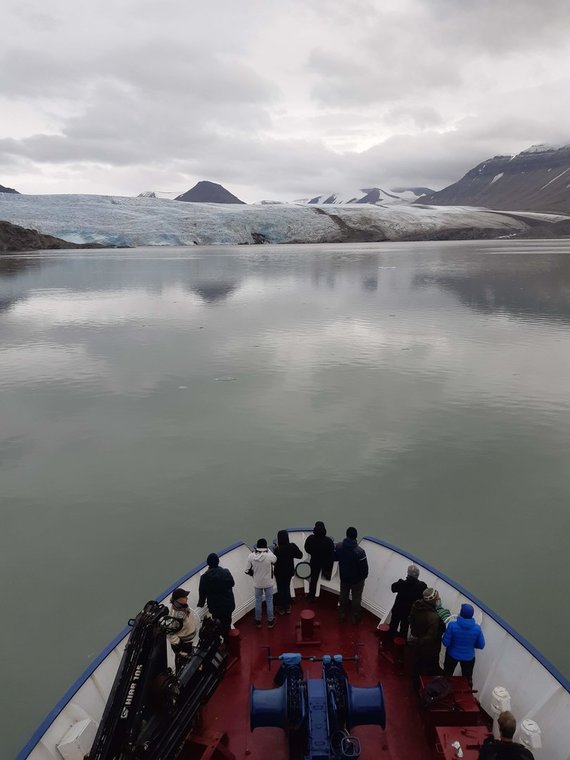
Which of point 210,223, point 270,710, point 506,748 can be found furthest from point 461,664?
point 210,223

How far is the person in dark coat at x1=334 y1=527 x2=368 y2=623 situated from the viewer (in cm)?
698

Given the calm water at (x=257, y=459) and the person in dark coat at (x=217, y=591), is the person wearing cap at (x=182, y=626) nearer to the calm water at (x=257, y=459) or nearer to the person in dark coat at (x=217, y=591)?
the person in dark coat at (x=217, y=591)

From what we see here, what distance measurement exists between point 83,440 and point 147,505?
4206 mm

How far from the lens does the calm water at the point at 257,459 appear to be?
8406mm

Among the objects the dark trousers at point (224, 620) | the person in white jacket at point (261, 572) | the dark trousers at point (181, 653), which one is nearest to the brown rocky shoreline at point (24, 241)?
the person in white jacket at point (261, 572)

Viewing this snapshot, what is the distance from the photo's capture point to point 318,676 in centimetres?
634

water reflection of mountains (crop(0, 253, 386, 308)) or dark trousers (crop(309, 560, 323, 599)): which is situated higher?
water reflection of mountains (crop(0, 253, 386, 308))

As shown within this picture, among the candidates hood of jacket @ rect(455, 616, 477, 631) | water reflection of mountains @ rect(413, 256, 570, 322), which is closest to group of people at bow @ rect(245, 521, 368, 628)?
hood of jacket @ rect(455, 616, 477, 631)

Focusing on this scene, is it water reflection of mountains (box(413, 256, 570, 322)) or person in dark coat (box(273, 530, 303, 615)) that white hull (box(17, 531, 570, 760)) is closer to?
person in dark coat (box(273, 530, 303, 615))

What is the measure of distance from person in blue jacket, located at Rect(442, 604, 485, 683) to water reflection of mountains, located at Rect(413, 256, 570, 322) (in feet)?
89.1

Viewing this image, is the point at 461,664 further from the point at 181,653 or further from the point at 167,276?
the point at 167,276

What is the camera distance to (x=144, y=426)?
14867 millimetres

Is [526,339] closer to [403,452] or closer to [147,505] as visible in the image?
[403,452]

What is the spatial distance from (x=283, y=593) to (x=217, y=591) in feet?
4.40
